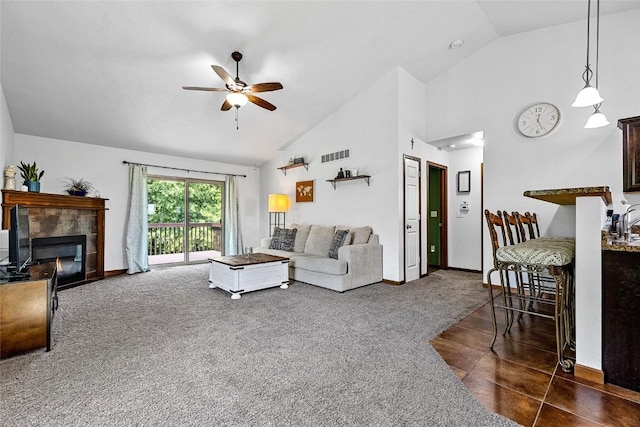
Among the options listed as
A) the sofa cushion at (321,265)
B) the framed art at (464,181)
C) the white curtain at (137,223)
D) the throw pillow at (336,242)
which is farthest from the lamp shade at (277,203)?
the framed art at (464,181)

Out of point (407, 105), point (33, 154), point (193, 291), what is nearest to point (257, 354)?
point (193, 291)

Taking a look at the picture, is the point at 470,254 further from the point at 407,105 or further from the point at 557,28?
the point at 557,28

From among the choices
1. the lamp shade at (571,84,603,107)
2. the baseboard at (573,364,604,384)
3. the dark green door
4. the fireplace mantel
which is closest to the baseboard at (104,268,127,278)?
the fireplace mantel

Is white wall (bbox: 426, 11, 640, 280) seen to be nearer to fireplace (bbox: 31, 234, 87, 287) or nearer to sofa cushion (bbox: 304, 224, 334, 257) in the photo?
sofa cushion (bbox: 304, 224, 334, 257)

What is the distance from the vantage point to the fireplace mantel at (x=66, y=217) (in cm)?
391

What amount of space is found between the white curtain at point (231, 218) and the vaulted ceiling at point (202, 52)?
5.67ft

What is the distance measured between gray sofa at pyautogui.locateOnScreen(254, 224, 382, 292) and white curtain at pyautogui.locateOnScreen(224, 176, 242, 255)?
1523 mm

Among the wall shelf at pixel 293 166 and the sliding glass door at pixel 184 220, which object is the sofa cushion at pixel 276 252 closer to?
the sliding glass door at pixel 184 220

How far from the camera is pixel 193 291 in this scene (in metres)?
4.14

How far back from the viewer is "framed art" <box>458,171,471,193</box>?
554 cm

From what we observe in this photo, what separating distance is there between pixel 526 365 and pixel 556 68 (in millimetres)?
3832

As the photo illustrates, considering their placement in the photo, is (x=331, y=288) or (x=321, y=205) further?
(x=321, y=205)

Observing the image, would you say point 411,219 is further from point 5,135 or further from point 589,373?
point 5,135

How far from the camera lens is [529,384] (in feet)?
6.07
